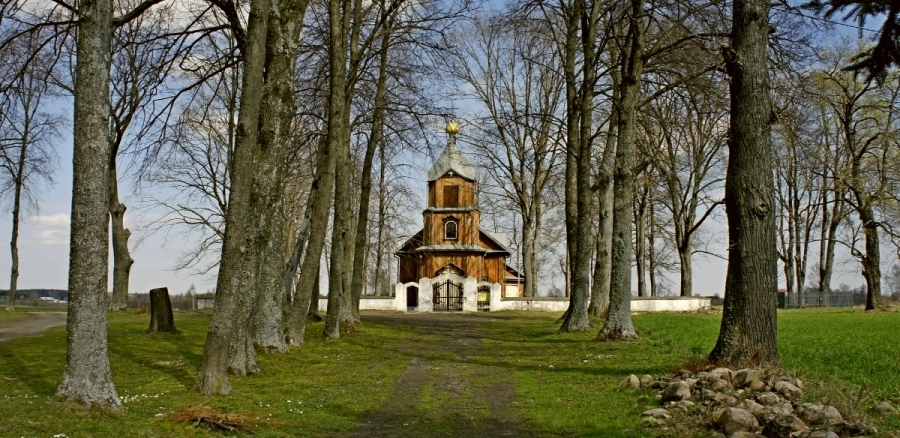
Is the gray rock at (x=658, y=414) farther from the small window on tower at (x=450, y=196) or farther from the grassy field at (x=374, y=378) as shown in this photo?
the small window on tower at (x=450, y=196)

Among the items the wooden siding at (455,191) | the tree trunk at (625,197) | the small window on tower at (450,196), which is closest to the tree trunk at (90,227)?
the tree trunk at (625,197)

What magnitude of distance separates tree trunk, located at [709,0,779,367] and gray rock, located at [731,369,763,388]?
1099mm

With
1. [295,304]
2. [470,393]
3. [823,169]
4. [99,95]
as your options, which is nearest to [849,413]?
[470,393]

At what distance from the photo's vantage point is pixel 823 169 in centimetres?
3650

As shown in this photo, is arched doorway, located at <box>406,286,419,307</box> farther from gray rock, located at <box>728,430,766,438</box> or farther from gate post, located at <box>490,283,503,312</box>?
gray rock, located at <box>728,430,766,438</box>

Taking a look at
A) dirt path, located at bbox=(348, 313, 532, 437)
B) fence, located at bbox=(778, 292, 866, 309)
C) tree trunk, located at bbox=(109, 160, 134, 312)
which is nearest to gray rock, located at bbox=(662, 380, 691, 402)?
dirt path, located at bbox=(348, 313, 532, 437)

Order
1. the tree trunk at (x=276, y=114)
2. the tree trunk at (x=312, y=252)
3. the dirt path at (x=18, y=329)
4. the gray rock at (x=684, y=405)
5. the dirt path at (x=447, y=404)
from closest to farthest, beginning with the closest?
the dirt path at (x=447, y=404) → the gray rock at (x=684, y=405) → the tree trunk at (x=276, y=114) → the tree trunk at (x=312, y=252) → the dirt path at (x=18, y=329)

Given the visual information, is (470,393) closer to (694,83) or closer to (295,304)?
(295,304)

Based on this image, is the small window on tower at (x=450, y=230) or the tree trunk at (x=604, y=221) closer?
the tree trunk at (x=604, y=221)

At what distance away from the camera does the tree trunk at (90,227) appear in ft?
24.6

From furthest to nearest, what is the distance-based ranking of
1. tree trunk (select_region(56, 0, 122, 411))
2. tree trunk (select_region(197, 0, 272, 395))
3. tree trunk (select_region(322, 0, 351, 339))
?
1. tree trunk (select_region(322, 0, 351, 339))
2. tree trunk (select_region(197, 0, 272, 395))
3. tree trunk (select_region(56, 0, 122, 411))

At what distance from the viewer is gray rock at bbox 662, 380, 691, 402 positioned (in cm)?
834

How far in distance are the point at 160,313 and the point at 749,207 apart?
1469 centimetres

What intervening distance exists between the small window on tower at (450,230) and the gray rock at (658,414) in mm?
38772
